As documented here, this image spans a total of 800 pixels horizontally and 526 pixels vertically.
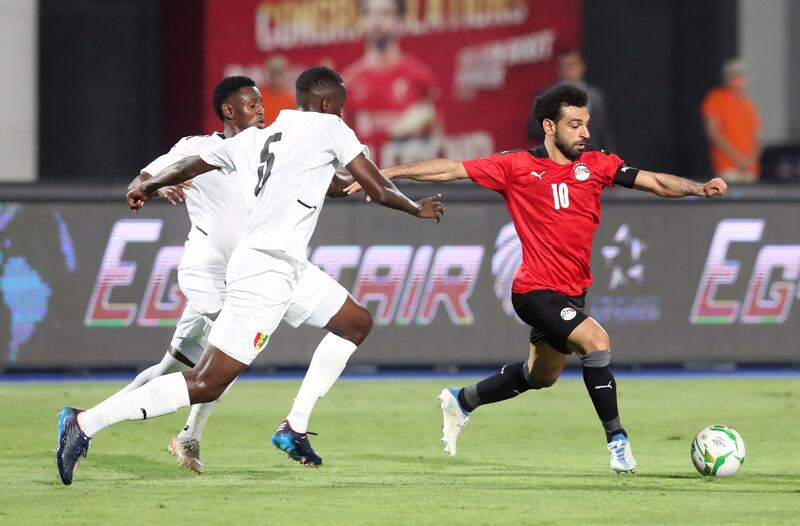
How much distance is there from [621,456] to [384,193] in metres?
1.96

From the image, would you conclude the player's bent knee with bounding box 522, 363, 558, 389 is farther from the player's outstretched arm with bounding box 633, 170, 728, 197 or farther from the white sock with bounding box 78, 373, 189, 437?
the white sock with bounding box 78, 373, 189, 437

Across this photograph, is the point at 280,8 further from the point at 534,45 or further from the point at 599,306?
the point at 599,306

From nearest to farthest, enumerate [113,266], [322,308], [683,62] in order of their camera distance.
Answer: [322,308], [113,266], [683,62]

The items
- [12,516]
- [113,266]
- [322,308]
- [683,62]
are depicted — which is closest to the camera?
[12,516]

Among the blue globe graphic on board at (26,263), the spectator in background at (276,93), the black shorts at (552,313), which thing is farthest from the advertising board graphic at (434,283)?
the black shorts at (552,313)

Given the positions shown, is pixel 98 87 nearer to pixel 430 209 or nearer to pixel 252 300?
pixel 252 300

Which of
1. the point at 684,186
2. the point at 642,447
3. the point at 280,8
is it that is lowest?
the point at 642,447

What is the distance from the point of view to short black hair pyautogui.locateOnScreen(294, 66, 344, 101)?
9.02 metres

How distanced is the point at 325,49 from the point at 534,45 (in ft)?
8.21

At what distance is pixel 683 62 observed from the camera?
70.2 ft

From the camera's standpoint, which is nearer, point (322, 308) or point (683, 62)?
point (322, 308)

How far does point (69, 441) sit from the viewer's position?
8.53 metres

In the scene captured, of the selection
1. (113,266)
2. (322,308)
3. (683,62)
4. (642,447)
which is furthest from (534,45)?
(322,308)

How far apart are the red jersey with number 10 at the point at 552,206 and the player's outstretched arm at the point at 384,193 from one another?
38.6 inches
